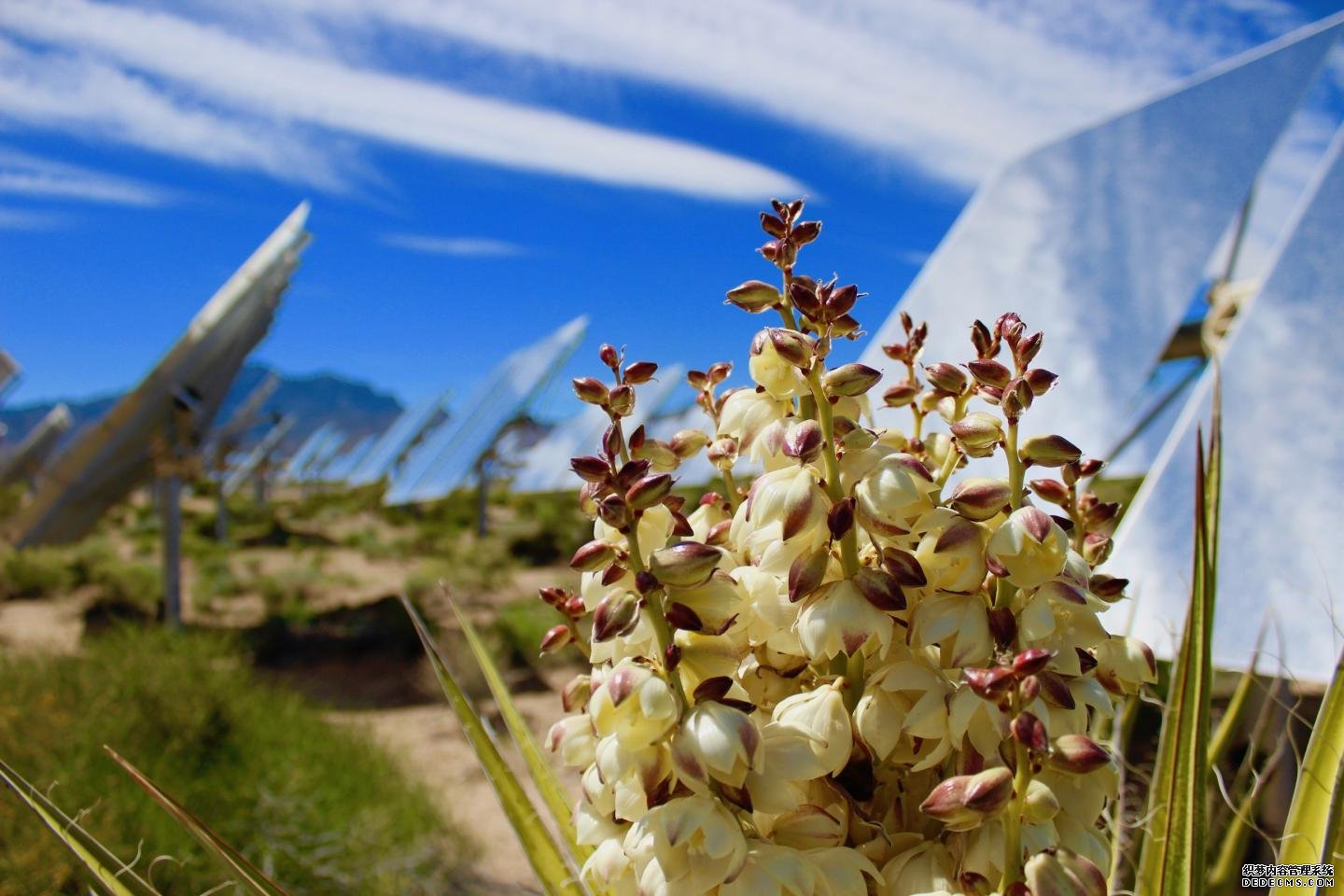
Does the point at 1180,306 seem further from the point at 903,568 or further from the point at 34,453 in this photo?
the point at 34,453

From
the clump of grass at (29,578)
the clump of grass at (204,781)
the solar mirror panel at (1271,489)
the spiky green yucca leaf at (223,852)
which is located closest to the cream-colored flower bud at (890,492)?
the spiky green yucca leaf at (223,852)

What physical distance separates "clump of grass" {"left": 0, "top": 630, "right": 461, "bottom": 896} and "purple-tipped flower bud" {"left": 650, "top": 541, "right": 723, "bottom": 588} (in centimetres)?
288

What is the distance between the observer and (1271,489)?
2031 mm

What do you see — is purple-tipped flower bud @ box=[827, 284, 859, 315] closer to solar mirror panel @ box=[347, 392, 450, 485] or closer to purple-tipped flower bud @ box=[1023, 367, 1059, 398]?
purple-tipped flower bud @ box=[1023, 367, 1059, 398]

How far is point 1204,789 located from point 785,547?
14.0 inches

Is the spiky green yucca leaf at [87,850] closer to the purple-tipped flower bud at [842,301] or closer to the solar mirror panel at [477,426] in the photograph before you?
the purple-tipped flower bud at [842,301]

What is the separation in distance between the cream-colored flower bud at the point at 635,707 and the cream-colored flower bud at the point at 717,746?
15mm

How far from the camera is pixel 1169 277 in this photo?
11.5ft

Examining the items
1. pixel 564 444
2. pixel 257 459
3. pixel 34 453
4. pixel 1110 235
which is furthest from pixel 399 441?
pixel 1110 235

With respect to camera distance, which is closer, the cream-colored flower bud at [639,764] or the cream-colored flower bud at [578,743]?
the cream-colored flower bud at [639,764]

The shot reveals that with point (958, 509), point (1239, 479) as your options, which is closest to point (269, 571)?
point (1239, 479)

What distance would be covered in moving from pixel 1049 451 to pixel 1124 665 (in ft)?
0.64

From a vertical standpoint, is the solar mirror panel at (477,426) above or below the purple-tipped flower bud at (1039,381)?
above

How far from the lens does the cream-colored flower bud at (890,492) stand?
518 millimetres
